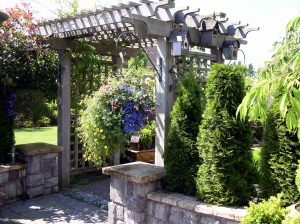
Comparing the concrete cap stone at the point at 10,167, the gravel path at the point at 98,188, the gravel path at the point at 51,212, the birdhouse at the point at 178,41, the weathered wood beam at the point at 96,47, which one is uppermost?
the weathered wood beam at the point at 96,47

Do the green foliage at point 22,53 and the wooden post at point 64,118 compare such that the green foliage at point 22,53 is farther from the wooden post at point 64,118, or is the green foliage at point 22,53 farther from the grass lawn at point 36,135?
the grass lawn at point 36,135

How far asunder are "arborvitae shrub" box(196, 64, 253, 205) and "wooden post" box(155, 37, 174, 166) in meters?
0.62

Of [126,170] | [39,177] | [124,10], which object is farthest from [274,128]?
[39,177]

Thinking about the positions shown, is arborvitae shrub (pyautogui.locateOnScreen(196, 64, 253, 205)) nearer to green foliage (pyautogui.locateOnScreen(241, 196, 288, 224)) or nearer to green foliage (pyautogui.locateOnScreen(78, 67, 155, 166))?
green foliage (pyautogui.locateOnScreen(241, 196, 288, 224))

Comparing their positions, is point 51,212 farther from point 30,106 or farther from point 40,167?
point 30,106

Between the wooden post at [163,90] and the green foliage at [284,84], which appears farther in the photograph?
the wooden post at [163,90]

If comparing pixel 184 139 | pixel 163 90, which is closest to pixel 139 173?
pixel 184 139

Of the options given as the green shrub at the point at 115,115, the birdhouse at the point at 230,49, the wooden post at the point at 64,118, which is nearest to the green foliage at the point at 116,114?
the green shrub at the point at 115,115

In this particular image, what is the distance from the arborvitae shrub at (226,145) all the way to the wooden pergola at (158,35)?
0.64 metres

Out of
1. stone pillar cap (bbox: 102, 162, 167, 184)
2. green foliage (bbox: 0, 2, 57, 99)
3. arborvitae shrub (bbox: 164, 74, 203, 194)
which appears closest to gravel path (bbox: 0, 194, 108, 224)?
stone pillar cap (bbox: 102, 162, 167, 184)

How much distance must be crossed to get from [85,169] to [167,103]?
3.16 meters

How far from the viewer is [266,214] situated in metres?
2.67

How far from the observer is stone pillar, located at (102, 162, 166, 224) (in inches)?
143

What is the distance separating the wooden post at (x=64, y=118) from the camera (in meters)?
5.50
